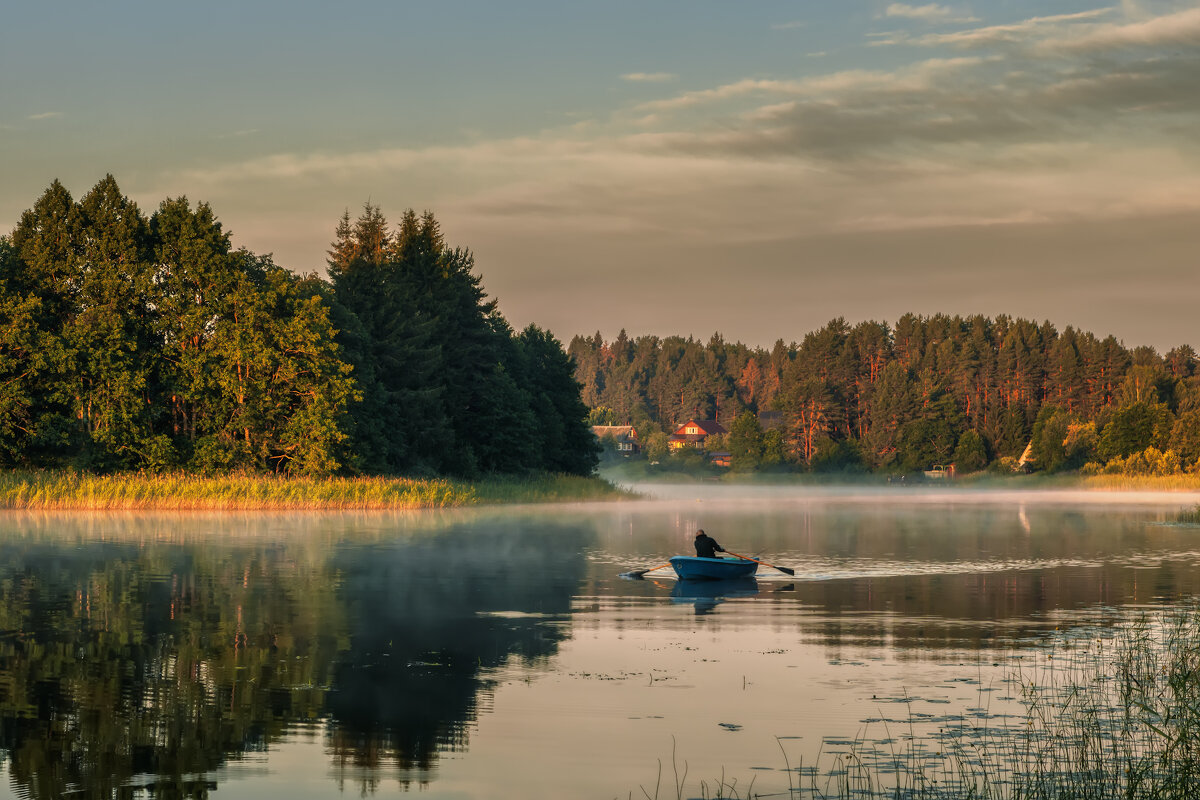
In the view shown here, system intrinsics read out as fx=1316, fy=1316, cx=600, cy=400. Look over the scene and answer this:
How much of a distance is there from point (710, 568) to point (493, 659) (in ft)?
51.5

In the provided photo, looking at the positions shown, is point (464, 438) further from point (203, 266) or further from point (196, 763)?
point (196, 763)

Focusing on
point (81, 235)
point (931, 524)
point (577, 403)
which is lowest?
point (931, 524)

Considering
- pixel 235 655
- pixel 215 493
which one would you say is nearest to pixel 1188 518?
pixel 215 493

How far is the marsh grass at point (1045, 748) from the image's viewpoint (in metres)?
12.4

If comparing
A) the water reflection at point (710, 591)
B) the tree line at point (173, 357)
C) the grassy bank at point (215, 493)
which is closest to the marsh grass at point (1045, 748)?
the water reflection at point (710, 591)

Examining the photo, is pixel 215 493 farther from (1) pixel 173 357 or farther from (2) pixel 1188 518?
(2) pixel 1188 518

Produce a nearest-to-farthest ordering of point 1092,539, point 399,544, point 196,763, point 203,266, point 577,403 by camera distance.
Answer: point 196,763 < point 399,544 < point 1092,539 < point 203,266 < point 577,403

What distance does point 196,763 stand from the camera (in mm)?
13656

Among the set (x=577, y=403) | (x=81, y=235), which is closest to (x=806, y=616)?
(x=81, y=235)

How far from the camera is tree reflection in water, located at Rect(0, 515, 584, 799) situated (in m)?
14.2

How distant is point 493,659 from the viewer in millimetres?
21031

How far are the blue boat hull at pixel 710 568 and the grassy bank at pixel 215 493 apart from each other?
127ft

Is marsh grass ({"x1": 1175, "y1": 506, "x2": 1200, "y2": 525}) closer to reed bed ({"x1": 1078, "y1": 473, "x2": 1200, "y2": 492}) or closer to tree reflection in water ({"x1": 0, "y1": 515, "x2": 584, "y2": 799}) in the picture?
tree reflection in water ({"x1": 0, "y1": 515, "x2": 584, "y2": 799})

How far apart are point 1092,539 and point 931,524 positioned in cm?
1440
